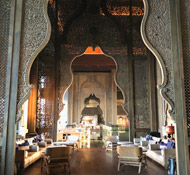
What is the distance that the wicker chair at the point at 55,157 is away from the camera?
5102 millimetres

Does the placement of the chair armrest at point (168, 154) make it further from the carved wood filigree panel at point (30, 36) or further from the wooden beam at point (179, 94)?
the carved wood filigree panel at point (30, 36)

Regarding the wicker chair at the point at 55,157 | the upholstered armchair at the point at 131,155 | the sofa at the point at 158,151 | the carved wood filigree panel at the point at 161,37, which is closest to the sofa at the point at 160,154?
the sofa at the point at 158,151

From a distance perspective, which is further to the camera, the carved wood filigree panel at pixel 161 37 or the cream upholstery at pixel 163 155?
the cream upholstery at pixel 163 155

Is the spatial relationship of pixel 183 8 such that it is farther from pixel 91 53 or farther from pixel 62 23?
pixel 91 53

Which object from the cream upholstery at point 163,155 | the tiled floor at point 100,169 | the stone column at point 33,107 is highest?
the stone column at point 33,107

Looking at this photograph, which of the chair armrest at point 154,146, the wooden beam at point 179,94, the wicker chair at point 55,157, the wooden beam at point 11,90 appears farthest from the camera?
the chair armrest at point 154,146

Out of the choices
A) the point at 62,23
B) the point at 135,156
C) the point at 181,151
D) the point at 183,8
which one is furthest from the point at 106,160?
the point at 62,23

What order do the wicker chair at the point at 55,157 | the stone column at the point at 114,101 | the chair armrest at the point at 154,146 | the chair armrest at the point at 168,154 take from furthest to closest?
the stone column at the point at 114,101 → the chair armrest at the point at 154,146 → the chair armrest at the point at 168,154 → the wicker chair at the point at 55,157

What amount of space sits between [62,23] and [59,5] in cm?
72

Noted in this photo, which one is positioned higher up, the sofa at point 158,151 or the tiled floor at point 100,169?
the sofa at point 158,151

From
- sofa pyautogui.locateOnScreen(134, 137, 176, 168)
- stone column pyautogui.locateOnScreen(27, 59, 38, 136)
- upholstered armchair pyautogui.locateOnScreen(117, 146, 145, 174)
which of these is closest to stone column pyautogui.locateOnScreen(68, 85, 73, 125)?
stone column pyautogui.locateOnScreen(27, 59, 38, 136)

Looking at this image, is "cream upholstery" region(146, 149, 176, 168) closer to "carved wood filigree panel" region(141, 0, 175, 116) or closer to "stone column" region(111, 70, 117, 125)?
"carved wood filigree panel" region(141, 0, 175, 116)

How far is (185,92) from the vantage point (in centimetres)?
389

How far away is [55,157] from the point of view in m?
5.18
